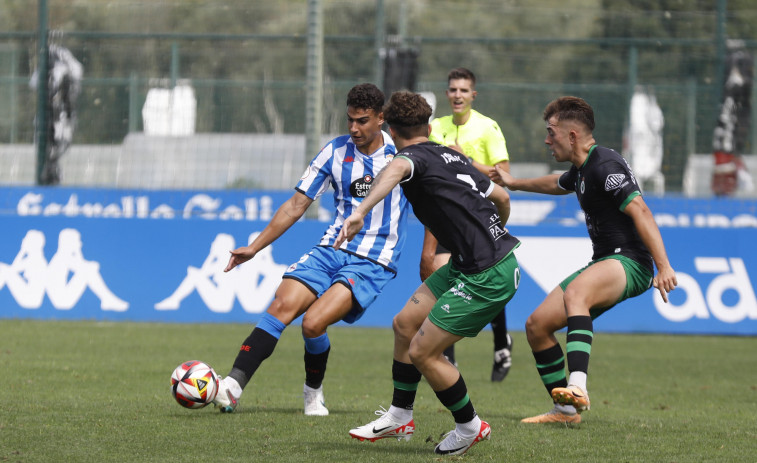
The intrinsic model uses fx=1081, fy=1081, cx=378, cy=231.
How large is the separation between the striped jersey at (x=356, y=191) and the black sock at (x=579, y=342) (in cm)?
143

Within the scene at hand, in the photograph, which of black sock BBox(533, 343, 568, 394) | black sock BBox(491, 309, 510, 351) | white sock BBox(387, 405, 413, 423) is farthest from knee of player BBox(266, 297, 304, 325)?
black sock BBox(491, 309, 510, 351)

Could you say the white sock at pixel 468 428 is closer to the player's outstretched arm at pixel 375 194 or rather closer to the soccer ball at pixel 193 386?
the player's outstretched arm at pixel 375 194

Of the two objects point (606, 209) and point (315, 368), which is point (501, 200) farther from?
point (315, 368)

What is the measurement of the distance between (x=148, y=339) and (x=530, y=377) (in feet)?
13.3

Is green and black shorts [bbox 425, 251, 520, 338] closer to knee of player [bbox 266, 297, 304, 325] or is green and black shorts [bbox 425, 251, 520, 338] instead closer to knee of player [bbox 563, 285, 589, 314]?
knee of player [bbox 563, 285, 589, 314]

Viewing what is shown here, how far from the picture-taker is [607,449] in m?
5.87

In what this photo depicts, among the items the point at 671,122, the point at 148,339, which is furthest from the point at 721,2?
the point at 148,339

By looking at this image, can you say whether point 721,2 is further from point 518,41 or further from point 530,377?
point 530,377

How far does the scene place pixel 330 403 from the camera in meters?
7.59

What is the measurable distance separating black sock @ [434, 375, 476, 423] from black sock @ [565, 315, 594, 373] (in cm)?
85

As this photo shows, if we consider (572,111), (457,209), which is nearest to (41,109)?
(572,111)

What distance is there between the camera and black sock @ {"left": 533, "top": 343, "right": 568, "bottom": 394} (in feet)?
22.3

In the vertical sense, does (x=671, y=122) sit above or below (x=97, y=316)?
above

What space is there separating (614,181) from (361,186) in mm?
1719
